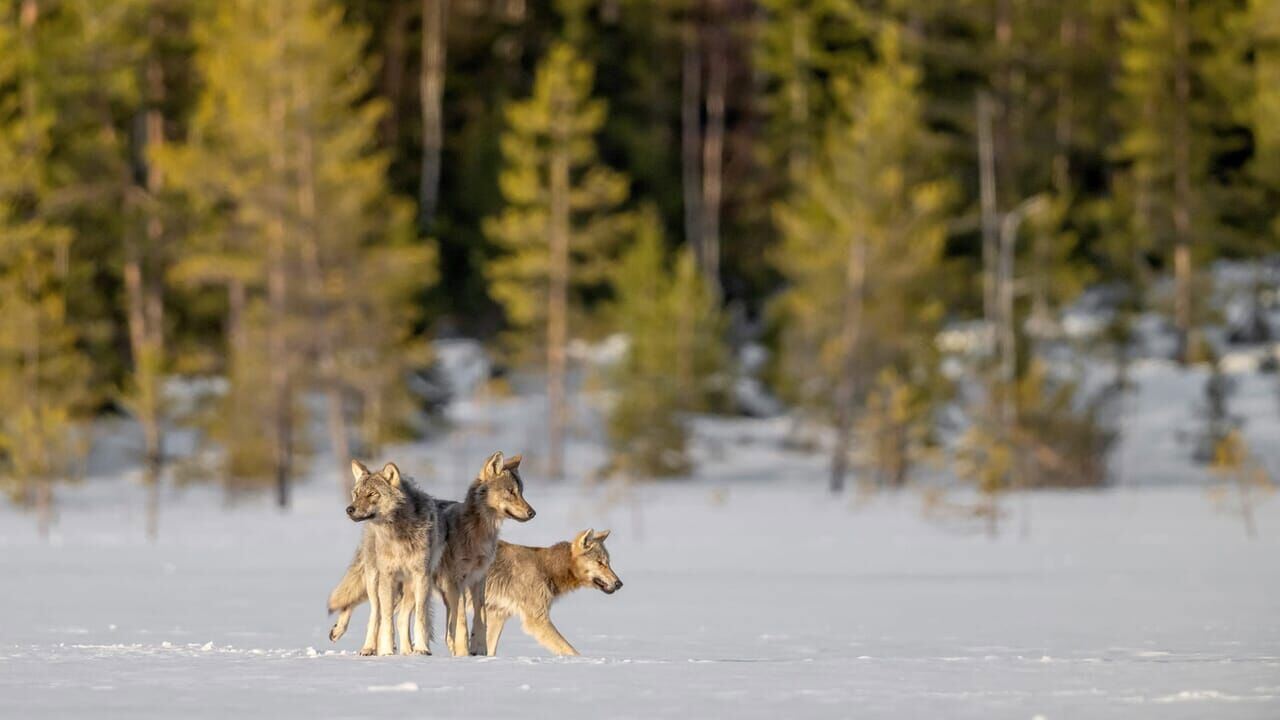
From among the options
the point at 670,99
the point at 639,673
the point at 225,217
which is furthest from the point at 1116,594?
the point at 670,99

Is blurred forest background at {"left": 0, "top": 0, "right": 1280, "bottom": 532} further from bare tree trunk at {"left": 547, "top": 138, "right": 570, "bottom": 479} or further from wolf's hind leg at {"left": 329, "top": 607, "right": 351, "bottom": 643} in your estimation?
wolf's hind leg at {"left": 329, "top": 607, "right": 351, "bottom": 643}

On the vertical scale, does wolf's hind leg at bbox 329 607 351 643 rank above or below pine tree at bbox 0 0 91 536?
below

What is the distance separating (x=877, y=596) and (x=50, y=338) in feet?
65.2

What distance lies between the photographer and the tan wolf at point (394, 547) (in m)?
11.6

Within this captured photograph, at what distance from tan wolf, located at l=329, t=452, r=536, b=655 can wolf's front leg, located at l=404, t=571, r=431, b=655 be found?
0.20 meters

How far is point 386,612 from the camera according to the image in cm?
1177

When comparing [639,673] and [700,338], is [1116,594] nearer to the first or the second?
[639,673]

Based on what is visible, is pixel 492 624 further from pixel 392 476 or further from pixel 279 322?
pixel 279 322

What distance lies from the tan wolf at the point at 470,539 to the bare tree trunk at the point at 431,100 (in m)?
37.9

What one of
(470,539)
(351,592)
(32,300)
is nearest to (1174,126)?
(32,300)

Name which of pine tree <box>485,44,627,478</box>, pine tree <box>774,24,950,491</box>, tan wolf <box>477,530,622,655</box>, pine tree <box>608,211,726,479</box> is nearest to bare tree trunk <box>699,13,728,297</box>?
pine tree <box>485,44,627,478</box>

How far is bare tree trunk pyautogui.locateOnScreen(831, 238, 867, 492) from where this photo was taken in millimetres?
A: 41094

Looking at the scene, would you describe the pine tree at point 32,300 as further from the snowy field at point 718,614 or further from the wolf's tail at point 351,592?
the wolf's tail at point 351,592

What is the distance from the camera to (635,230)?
48.0m
